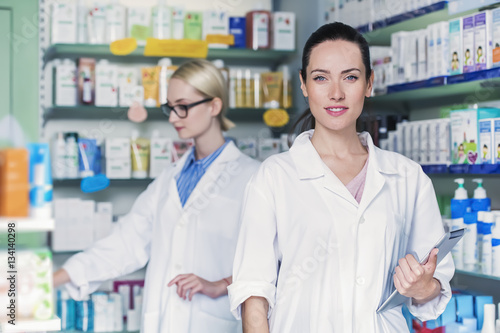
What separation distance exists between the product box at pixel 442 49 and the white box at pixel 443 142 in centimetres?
24

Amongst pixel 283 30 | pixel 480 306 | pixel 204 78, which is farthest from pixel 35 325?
pixel 283 30

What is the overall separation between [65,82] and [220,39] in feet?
3.40

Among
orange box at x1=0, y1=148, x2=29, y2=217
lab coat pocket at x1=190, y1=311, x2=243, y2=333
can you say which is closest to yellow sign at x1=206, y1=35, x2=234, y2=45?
lab coat pocket at x1=190, y1=311, x2=243, y2=333

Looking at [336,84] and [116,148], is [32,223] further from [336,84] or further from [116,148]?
[116,148]

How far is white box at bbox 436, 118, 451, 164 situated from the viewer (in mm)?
3133

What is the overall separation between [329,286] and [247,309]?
0.24m

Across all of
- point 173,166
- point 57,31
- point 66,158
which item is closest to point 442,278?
point 173,166

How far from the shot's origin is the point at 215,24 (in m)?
4.35

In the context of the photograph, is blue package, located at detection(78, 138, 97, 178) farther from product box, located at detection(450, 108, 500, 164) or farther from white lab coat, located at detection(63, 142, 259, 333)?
product box, located at detection(450, 108, 500, 164)

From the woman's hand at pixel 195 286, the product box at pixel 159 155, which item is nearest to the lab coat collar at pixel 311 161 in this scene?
the woman's hand at pixel 195 286

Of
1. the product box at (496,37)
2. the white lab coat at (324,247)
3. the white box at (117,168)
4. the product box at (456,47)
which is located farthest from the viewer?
the white box at (117,168)

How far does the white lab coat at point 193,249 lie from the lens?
106 inches

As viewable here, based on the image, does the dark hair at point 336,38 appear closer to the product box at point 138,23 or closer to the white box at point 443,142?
the white box at point 443,142

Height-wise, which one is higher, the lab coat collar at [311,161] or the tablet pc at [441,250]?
the lab coat collar at [311,161]
